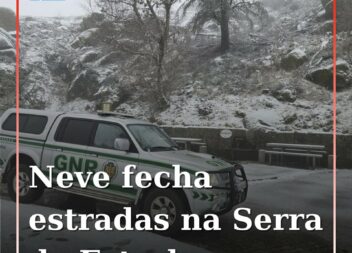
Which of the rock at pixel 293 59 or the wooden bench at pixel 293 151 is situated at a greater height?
the rock at pixel 293 59

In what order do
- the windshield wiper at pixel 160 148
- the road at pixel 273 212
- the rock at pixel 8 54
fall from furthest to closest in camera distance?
the rock at pixel 8 54 < the windshield wiper at pixel 160 148 < the road at pixel 273 212

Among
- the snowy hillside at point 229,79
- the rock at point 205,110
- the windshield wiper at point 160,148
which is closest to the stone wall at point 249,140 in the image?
the snowy hillside at point 229,79

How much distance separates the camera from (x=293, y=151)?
48.2 feet

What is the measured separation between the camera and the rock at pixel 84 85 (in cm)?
2318

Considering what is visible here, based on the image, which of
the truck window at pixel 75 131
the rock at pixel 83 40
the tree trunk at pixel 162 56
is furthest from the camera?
the rock at pixel 83 40

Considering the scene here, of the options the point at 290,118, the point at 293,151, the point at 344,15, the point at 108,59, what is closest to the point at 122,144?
the point at 293,151

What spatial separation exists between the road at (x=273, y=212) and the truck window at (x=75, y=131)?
1.25 meters

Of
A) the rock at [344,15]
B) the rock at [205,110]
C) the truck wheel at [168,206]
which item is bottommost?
the truck wheel at [168,206]

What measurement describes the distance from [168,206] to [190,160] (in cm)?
77

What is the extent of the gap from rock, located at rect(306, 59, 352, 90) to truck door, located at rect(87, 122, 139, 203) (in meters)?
12.9

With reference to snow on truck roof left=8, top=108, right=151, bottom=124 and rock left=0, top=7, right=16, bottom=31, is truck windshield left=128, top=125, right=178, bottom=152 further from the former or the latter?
rock left=0, top=7, right=16, bottom=31

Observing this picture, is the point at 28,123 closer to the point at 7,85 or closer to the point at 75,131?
the point at 75,131

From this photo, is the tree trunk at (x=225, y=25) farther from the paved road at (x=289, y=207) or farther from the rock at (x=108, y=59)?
the paved road at (x=289, y=207)

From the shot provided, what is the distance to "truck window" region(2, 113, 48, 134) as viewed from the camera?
26.1ft
